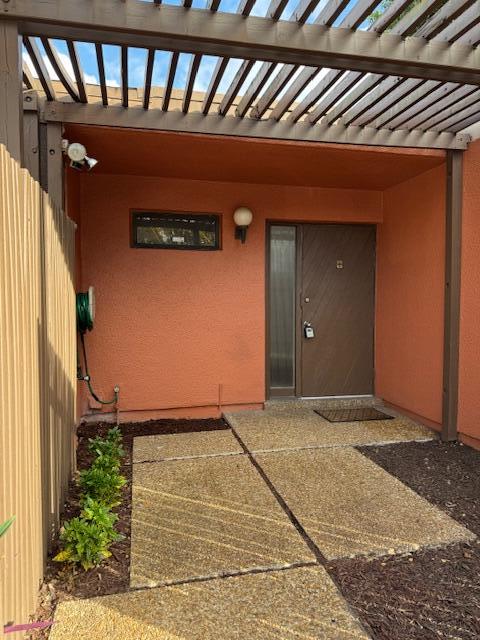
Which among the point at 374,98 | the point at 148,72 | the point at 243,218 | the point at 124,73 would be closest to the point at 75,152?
the point at 124,73

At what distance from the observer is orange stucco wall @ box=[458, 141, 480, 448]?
13.1 ft

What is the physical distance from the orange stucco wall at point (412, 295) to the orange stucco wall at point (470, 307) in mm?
256

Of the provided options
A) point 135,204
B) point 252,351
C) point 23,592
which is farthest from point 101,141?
point 23,592

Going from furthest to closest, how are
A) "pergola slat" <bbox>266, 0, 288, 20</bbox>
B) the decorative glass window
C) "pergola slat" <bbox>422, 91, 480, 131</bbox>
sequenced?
the decorative glass window, "pergola slat" <bbox>422, 91, 480, 131</bbox>, "pergola slat" <bbox>266, 0, 288, 20</bbox>

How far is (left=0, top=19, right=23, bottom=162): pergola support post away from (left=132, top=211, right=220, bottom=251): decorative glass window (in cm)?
274

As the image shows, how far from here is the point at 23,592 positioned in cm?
174

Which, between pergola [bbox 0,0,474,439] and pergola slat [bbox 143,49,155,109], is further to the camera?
pergola slat [bbox 143,49,155,109]

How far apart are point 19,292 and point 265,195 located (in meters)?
3.83

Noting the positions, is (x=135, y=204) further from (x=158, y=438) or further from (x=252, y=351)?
(x=158, y=438)

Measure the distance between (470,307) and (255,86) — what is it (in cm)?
282

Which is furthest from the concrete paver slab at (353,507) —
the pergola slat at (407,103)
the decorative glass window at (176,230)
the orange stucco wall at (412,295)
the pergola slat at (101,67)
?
the pergola slat at (101,67)

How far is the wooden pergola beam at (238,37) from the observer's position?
2.18 meters

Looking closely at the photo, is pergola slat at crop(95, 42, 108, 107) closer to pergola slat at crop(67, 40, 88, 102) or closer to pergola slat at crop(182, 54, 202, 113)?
pergola slat at crop(67, 40, 88, 102)

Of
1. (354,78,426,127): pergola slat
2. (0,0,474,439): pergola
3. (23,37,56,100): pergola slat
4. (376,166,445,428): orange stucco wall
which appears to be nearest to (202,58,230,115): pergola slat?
(0,0,474,439): pergola
